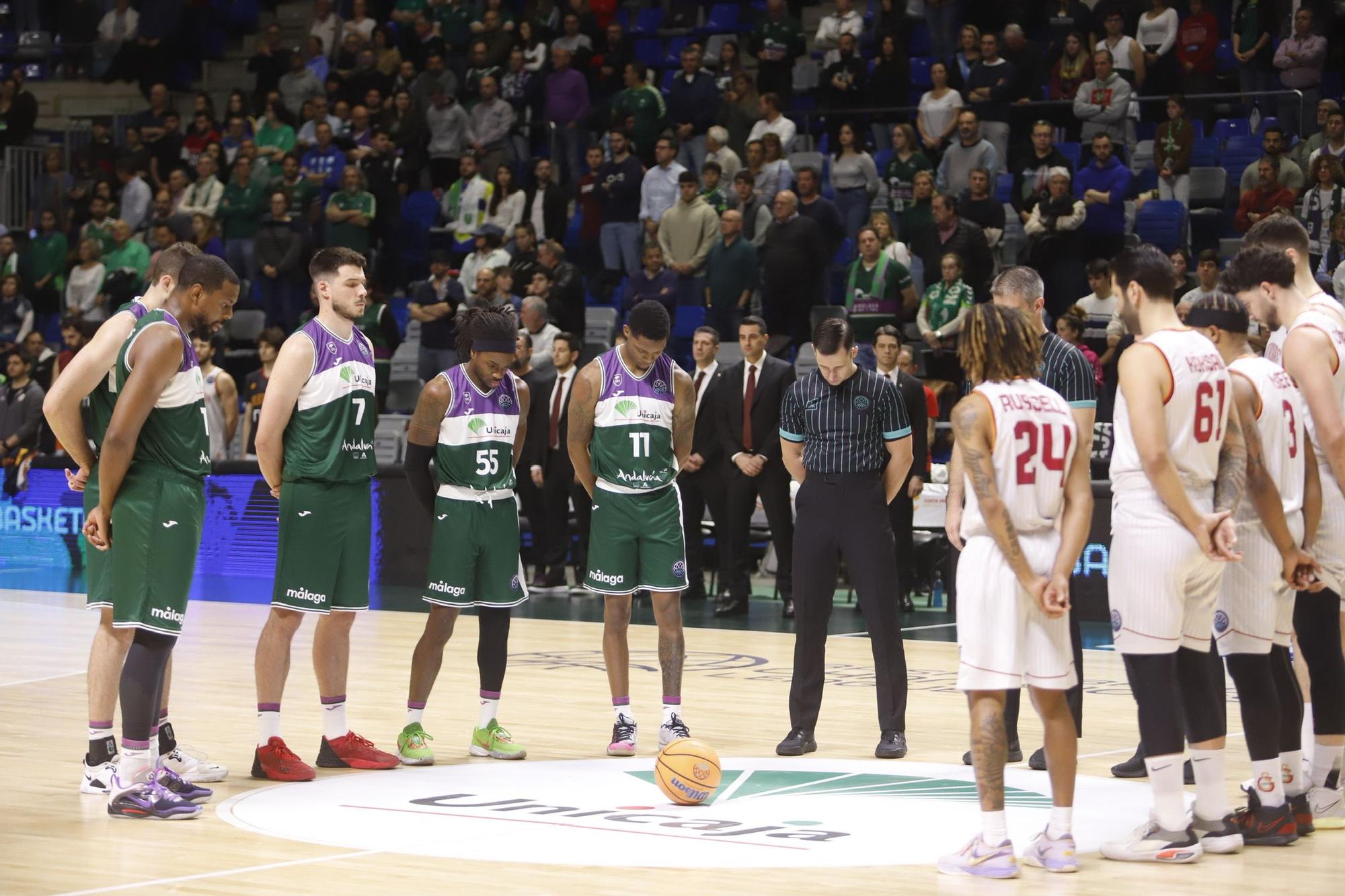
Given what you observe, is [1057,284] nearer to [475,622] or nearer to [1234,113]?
[1234,113]

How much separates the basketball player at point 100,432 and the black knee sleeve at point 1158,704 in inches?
146

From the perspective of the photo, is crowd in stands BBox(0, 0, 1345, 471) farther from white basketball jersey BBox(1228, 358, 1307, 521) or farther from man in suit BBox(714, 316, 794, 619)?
white basketball jersey BBox(1228, 358, 1307, 521)

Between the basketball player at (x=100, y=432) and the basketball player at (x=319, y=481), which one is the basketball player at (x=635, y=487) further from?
the basketball player at (x=100, y=432)

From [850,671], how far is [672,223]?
7.32 metres

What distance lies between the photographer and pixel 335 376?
729 centimetres

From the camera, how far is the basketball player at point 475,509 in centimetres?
778

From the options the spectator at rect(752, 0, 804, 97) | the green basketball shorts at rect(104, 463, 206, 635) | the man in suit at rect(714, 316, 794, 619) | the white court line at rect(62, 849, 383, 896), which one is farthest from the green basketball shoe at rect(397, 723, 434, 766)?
the spectator at rect(752, 0, 804, 97)

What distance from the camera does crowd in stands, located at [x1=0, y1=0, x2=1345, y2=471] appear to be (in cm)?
1563

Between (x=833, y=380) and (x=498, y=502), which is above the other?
(x=833, y=380)

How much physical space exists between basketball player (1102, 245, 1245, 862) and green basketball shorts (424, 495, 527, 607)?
303 cm

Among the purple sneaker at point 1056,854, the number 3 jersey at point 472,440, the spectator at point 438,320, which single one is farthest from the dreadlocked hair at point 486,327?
the spectator at point 438,320

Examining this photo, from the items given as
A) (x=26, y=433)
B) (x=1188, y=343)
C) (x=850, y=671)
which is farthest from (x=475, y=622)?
(x=1188, y=343)

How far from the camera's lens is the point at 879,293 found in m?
15.6

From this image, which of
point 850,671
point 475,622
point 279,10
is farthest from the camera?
point 279,10
